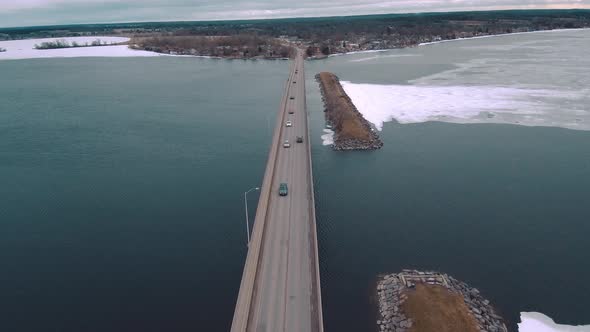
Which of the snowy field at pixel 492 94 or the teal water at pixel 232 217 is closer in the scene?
the teal water at pixel 232 217

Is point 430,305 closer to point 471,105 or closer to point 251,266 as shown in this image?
point 251,266

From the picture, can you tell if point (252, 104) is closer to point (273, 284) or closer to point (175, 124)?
point (175, 124)

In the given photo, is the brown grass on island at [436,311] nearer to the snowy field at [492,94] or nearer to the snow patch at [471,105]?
the snow patch at [471,105]

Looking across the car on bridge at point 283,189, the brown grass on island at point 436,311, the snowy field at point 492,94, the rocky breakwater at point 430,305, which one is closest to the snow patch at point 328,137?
the snowy field at point 492,94

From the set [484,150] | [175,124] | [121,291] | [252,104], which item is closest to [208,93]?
[252,104]

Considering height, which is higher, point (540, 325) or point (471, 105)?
point (471, 105)

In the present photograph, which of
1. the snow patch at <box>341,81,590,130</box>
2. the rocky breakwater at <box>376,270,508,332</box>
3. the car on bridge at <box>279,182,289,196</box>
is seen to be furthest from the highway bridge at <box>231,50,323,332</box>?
the snow patch at <box>341,81,590,130</box>

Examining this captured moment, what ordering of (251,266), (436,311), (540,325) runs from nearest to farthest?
(251,266)
(436,311)
(540,325)

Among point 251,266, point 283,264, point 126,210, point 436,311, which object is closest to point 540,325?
point 436,311
